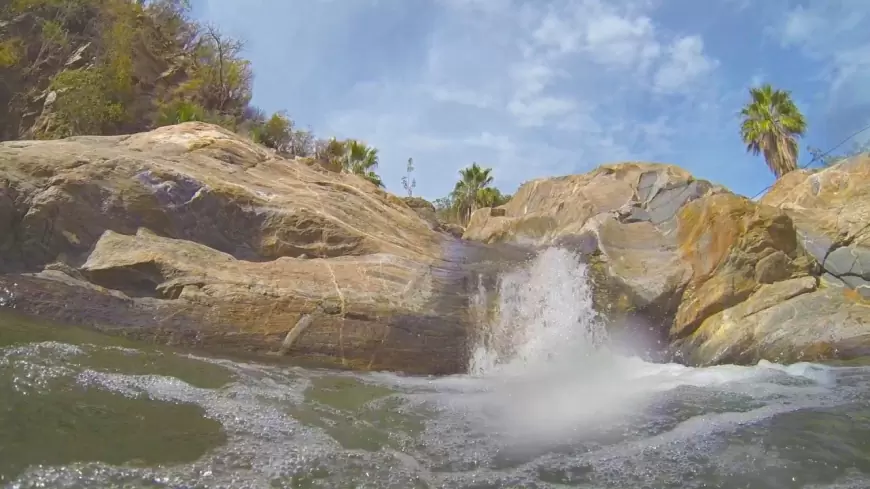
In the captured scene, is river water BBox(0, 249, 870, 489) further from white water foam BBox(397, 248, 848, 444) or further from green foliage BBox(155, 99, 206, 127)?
green foliage BBox(155, 99, 206, 127)

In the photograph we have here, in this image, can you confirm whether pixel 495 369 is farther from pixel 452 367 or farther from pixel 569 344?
pixel 569 344

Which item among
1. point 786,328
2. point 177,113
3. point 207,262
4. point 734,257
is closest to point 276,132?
point 177,113

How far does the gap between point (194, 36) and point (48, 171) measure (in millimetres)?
21717

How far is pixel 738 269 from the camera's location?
1245cm

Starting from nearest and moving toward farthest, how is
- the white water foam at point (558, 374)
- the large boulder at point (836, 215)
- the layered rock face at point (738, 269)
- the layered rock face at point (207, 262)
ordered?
the white water foam at point (558, 374) < the layered rock face at point (207, 262) < the layered rock face at point (738, 269) < the large boulder at point (836, 215)

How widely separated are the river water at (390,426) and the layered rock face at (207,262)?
0.94 m

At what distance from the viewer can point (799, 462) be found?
191 inches

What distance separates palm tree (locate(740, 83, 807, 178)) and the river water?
70.8 ft

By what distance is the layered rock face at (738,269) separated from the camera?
35.9 ft

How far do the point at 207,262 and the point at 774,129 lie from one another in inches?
1045

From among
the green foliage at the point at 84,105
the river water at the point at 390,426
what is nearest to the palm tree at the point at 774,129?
the river water at the point at 390,426

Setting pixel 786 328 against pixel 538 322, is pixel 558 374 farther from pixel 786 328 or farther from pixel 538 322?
pixel 786 328

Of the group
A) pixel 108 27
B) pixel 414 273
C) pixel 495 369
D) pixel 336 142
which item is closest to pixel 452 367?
pixel 495 369

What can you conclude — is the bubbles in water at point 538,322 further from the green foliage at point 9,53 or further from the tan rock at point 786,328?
the green foliage at point 9,53
